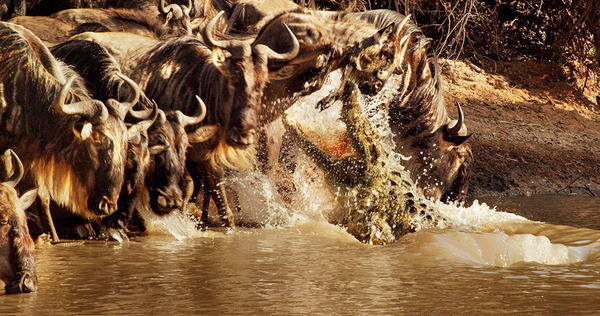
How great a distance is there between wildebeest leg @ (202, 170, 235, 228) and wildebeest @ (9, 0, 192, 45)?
1.46 metres

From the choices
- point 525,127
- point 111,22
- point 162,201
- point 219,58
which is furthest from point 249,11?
point 525,127

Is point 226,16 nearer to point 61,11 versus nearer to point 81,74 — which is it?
point 61,11

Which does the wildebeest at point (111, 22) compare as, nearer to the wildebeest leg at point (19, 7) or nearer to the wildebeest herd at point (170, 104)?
the wildebeest herd at point (170, 104)

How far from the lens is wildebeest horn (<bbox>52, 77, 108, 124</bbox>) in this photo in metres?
5.63

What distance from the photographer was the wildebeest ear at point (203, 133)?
6801mm

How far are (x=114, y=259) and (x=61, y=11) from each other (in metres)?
3.99

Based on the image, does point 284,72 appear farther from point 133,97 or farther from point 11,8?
point 11,8

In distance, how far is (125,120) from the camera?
6.23 m

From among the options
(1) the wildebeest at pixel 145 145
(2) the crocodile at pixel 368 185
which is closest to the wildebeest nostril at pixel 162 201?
(1) the wildebeest at pixel 145 145

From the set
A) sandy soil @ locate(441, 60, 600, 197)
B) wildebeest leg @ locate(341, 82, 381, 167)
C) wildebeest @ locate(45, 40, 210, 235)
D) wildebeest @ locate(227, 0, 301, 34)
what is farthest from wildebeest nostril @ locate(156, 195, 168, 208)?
sandy soil @ locate(441, 60, 600, 197)

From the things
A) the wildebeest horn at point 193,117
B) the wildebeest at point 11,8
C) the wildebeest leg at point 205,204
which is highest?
the wildebeest horn at point 193,117

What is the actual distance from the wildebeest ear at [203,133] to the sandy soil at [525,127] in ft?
11.8

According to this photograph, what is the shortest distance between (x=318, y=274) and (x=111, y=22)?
426 centimetres

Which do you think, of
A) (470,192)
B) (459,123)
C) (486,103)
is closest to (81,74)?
(459,123)
